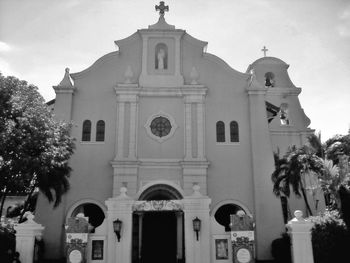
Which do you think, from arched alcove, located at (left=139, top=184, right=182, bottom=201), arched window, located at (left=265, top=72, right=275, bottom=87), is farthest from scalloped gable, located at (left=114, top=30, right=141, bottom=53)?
arched window, located at (left=265, top=72, right=275, bottom=87)

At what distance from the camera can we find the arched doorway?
23062 millimetres

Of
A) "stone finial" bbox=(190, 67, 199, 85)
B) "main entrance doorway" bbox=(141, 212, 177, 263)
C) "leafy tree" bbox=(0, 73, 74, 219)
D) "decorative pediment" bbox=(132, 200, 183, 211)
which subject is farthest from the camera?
"stone finial" bbox=(190, 67, 199, 85)

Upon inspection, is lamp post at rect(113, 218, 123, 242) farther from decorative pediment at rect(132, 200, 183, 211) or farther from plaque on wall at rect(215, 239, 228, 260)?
plaque on wall at rect(215, 239, 228, 260)

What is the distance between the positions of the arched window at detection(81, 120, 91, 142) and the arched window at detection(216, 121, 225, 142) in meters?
7.55

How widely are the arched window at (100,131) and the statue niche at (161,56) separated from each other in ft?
16.2

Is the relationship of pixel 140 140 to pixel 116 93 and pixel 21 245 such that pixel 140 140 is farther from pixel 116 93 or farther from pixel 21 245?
pixel 21 245

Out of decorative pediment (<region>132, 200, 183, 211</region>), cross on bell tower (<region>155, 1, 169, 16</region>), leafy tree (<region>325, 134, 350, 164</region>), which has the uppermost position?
cross on bell tower (<region>155, 1, 169, 16</region>)

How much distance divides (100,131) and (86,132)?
2.71 feet

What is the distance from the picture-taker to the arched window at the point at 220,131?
25.3m

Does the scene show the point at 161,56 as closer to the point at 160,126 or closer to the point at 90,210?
the point at 160,126

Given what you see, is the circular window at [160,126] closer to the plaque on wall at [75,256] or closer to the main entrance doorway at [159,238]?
the main entrance doorway at [159,238]

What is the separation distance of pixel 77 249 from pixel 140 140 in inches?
369

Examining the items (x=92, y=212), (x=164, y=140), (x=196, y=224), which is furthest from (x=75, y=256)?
(x=164, y=140)

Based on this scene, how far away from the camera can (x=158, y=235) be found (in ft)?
77.6
